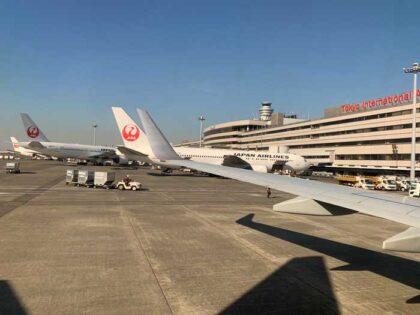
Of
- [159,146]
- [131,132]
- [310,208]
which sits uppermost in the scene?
[131,132]

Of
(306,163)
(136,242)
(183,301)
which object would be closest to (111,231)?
(136,242)

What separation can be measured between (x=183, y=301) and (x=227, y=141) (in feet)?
495

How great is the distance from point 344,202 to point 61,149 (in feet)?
269

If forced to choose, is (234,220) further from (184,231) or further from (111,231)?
(111,231)

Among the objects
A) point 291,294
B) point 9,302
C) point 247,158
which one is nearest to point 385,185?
point 247,158

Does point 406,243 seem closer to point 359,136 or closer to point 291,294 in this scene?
point 291,294

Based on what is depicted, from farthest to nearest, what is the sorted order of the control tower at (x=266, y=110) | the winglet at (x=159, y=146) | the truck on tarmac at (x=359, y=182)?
the control tower at (x=266, y=110) < the truck on tarmac at (x=359, y=182) < the winglet at (x=159, y=146)

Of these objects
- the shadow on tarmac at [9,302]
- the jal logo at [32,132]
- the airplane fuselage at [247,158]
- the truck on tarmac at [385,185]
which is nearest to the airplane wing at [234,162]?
the airplane fuselage at [247,158]

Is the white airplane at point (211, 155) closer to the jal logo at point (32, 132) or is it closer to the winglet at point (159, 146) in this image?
the winglet at point (159, 146)

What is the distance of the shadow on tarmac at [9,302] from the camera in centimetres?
754

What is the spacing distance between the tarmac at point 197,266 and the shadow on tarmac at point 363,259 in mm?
38

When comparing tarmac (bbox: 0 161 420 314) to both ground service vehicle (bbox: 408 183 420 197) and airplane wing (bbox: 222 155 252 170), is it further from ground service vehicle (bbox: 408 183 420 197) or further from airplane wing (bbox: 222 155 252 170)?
airplane wing (bbox: 222 155 252 170)

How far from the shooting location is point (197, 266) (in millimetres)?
11102

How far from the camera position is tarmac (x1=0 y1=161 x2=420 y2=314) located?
827 centimetres
